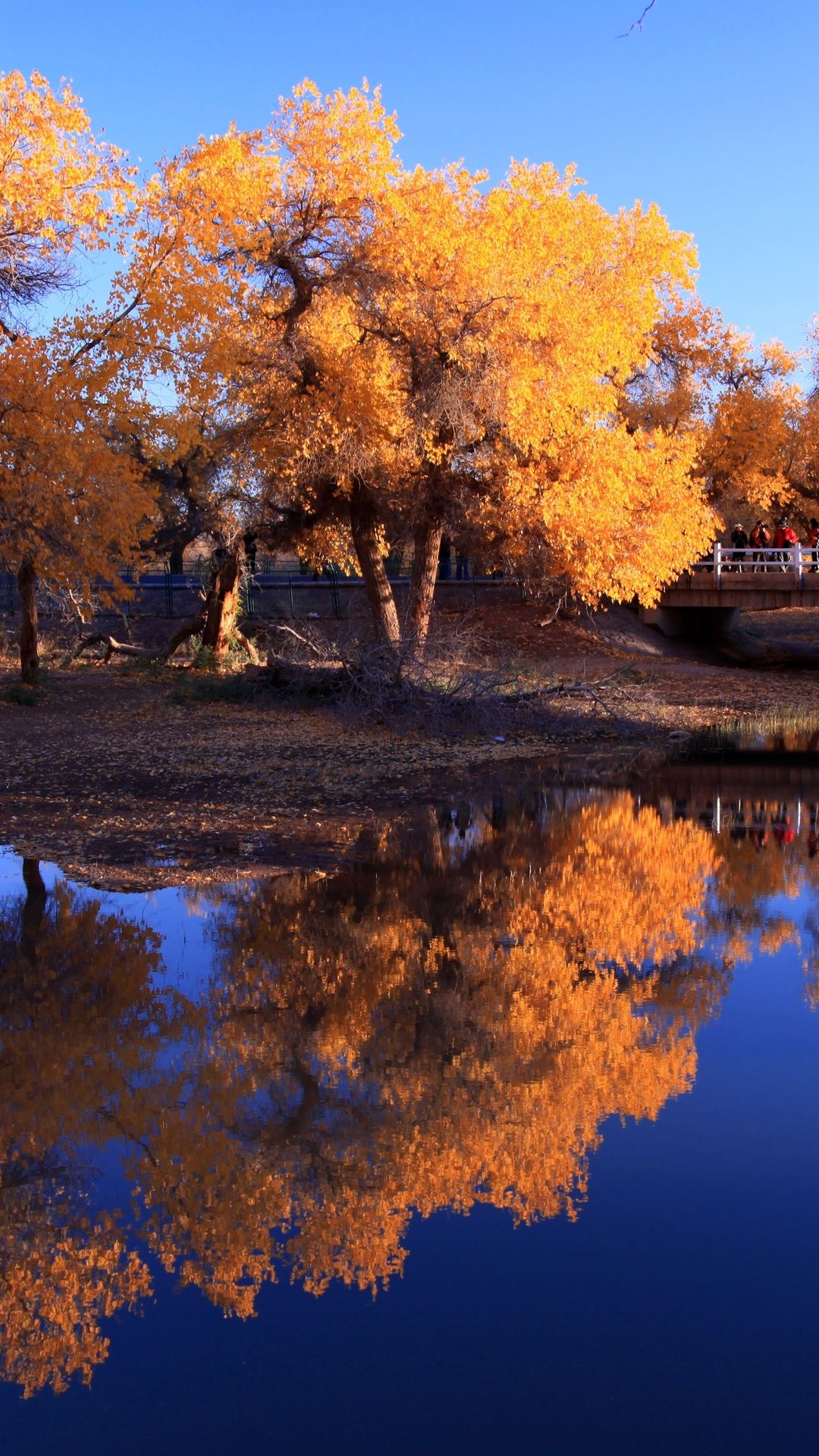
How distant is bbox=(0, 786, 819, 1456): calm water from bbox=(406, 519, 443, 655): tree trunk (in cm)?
1447

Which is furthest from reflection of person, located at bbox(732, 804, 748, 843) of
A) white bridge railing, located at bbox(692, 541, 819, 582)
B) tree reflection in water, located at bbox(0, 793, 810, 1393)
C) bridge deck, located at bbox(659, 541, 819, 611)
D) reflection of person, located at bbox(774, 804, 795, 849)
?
bridge deck, located at bbox(659, 541, 819, 611)

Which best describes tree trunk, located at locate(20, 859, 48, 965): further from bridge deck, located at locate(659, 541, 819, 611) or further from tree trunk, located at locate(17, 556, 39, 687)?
bridge deck, located at locate(659, 541, 819, 611)

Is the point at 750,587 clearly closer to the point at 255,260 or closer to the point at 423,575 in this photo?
the point at 423,575

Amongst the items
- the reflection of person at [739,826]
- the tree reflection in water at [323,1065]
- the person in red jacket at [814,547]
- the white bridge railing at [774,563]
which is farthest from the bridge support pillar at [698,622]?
the tree reflection in water at [323,1065]

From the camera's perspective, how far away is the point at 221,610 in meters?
27.3

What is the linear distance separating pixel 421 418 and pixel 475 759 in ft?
20.3

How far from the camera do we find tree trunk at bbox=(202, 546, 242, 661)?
26652 mm

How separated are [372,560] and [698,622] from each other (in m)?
18.2

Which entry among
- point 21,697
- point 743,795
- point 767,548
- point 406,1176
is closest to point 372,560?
point 21,697

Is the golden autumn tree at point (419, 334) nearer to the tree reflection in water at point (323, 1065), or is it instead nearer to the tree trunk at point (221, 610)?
the tree trunk at point (221, 610)

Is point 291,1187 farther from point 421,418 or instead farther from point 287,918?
point 421,418

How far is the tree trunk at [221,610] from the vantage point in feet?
87.4

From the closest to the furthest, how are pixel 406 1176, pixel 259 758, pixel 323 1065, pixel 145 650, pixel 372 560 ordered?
pixel 406 1176, pixel 323 1065, pixel 259 758, pixel 372 560, pixel 145 650

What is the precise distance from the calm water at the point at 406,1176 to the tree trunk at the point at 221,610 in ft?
55.6
